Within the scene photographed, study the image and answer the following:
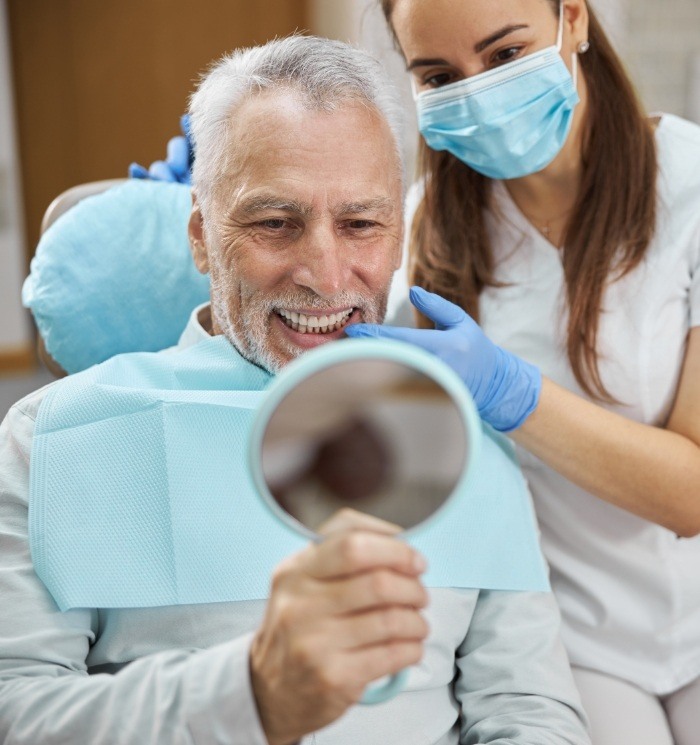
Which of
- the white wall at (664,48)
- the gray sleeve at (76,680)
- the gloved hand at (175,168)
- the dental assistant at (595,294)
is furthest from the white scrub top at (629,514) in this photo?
the white wall at (664,48)

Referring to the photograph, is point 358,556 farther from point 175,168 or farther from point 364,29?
point 364,29

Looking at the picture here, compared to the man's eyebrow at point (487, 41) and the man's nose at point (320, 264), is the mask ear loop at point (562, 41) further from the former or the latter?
the man's nose at point (320, 264)

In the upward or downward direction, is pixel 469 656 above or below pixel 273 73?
below

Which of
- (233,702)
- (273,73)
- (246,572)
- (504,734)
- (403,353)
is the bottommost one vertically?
(504,734)

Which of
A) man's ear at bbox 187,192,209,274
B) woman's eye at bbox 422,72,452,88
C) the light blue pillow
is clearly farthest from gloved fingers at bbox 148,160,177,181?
woman's eye at bbox 422,72,452,88

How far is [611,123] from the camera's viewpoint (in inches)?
65.1

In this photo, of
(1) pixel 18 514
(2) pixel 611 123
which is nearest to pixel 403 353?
(1) pixel 18 514

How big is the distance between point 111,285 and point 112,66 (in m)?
3.77

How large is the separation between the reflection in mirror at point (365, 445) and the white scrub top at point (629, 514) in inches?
33.6

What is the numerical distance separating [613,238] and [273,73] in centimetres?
63

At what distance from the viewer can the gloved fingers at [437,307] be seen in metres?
1.30

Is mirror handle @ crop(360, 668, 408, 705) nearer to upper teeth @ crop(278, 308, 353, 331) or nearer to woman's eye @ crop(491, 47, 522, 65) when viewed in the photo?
upper teeth @ crop(278, 308, 353, 331)

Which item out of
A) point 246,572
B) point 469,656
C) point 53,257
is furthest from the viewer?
point 53,257

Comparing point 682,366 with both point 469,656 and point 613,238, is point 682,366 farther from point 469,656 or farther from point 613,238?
point 469,656
